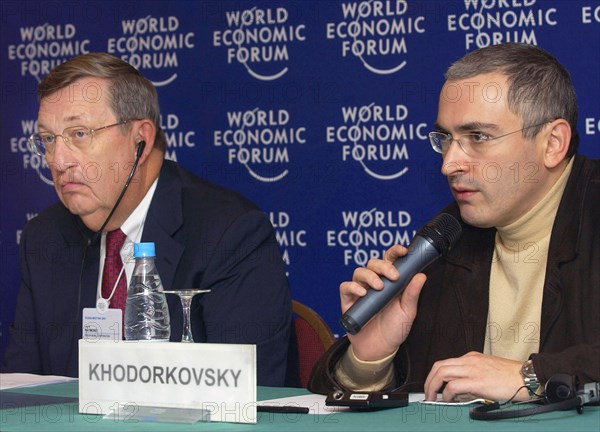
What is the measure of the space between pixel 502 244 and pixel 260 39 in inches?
56.3

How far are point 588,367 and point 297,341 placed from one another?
3.80 ft

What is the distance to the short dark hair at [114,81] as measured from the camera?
2.71 m

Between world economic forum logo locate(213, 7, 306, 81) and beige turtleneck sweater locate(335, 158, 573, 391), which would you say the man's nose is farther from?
world economic forum logo locate(213, 7, 306, 81)

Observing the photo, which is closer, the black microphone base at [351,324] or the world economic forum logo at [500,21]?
the black microphone base at [351,324]

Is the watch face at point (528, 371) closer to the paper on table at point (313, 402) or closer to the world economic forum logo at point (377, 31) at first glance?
the paper on table at point (313, 402)

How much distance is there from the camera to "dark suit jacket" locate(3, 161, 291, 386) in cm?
254

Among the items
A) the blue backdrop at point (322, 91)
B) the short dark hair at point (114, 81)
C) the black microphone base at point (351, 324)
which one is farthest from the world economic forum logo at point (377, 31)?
the black microphone base at point (351, 324)

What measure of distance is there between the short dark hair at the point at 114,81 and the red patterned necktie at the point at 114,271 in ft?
1.06

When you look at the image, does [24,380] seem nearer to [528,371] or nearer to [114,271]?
[114,271]

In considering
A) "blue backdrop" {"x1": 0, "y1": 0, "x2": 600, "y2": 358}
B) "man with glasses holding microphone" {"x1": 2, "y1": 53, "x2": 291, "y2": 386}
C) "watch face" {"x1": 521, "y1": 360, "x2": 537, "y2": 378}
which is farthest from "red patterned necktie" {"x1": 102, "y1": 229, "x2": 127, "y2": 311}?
"watch face" {"x1": 521, "y1": 360, "x2": 537, "y2": 378}

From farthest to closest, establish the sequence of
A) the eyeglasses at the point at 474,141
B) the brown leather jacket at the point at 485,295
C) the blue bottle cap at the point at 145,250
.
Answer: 1. the eyeglasses at the point at 474,141
2. the brown leather jacket at the point at 485,295
3. the blue bottle cap at the point at 145,250

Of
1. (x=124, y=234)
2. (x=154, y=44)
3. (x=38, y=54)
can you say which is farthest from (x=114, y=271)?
(x=38, y=54)

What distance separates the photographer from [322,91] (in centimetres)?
330

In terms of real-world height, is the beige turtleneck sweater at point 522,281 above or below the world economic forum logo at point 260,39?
below
